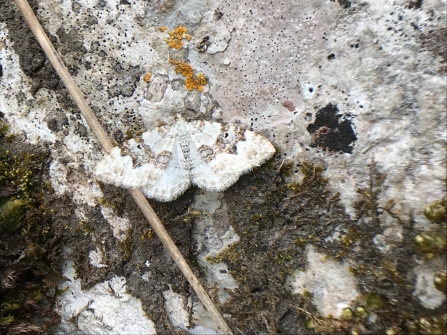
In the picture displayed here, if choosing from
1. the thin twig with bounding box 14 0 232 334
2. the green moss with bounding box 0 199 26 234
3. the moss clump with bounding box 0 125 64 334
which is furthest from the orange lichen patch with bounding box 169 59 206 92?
the green moss with bounding box 0 199 26 234

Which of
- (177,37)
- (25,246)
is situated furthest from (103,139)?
(25,246)

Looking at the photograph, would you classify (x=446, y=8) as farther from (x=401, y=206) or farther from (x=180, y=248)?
(x=180, y=248)

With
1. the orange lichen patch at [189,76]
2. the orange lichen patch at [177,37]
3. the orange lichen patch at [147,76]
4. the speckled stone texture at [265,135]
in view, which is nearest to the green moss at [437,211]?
the speckled stone texture at [265,135]

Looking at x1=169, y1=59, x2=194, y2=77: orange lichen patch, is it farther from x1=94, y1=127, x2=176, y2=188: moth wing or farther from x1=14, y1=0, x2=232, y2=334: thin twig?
x1=14, y1=0, x2=232, y2=334: thin twig

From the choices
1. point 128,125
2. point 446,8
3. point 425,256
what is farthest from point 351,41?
point 128,125

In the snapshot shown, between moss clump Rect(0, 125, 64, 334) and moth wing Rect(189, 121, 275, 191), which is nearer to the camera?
moth wing Rect(189, 121, 275, 191)

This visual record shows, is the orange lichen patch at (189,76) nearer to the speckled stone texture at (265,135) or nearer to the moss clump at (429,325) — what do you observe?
the speckled stone texture at (265,135)

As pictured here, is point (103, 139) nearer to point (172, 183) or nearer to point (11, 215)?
point (172, 183)
